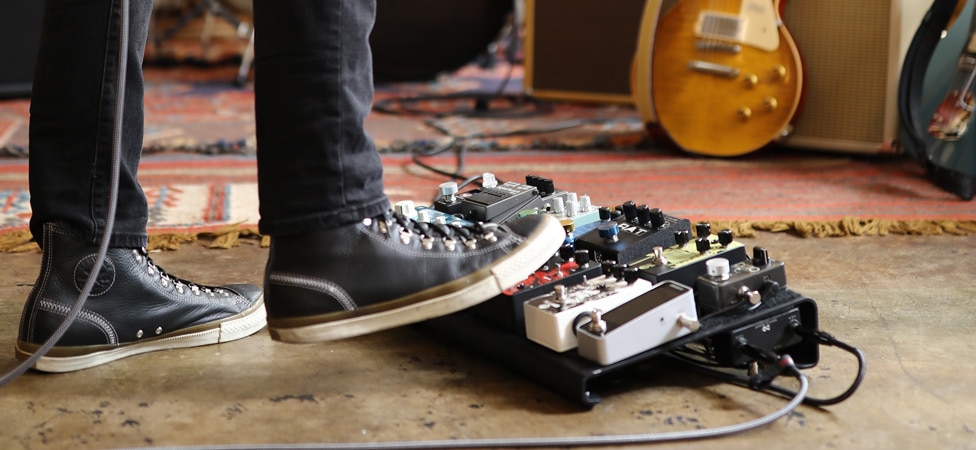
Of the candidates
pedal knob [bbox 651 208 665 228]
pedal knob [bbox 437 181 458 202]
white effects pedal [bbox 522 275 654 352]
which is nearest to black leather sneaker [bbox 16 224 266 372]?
pedal knob [bbox 437 181 458 202]

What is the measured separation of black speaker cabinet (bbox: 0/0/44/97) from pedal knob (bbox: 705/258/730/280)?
2642 mm

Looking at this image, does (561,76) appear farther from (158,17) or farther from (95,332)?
(158,17)

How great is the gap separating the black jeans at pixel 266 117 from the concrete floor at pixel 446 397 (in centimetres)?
18

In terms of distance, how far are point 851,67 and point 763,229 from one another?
0.71m

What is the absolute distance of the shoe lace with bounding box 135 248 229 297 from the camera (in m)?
1.14

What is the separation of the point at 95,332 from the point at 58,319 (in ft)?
0.14

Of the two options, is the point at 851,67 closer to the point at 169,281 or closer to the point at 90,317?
the point at 169,281

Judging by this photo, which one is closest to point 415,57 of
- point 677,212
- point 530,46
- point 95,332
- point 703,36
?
point 530,46

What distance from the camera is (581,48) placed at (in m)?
2.79

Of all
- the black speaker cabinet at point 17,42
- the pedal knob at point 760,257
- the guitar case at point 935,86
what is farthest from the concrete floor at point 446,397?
the black speaker cabinet at point 17,42

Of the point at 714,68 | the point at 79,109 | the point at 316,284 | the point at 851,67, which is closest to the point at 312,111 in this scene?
the point at 316,284

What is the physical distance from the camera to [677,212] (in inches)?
68.0

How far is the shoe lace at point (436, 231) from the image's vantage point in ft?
3.36

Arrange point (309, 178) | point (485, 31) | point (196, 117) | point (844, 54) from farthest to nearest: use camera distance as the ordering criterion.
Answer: point (485, 31), point (196, 117), point (844, 54), point (309, 178)
